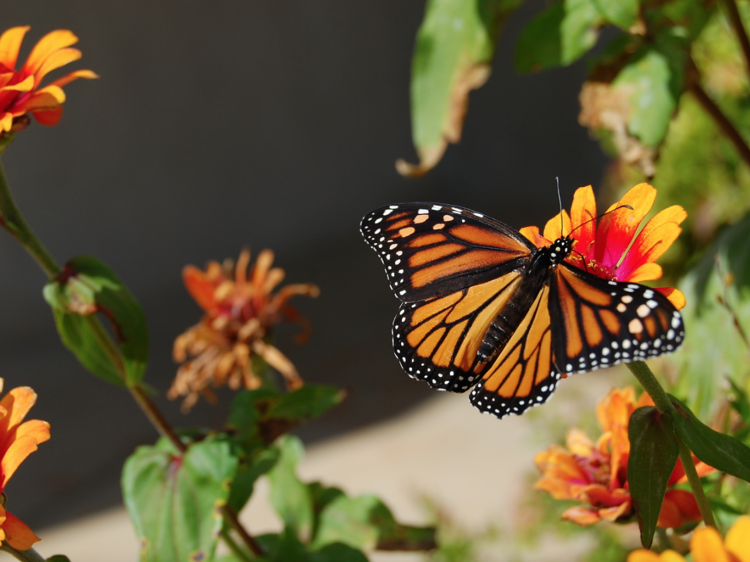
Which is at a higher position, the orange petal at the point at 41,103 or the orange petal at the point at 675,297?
the orange petal at the point at 41,103

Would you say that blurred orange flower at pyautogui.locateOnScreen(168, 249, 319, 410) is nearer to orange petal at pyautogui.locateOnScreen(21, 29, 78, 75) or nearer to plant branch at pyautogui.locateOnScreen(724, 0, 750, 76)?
orange petal at pyautogui.locateOnScreen(21, 29, 78, 75)

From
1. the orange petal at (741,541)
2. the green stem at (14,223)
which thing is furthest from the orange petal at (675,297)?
the green stem at (14,223)

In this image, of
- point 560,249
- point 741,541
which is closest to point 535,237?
point 560,249

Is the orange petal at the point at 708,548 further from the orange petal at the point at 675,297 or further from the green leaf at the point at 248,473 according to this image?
the green leaf at the point at 248,473

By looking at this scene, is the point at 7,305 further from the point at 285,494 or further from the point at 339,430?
the point at 285,494

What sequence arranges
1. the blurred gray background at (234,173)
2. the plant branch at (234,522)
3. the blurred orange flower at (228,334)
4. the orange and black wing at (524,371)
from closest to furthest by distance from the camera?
1. the orange and black wing at (524,371)
2. the plant branch at (234,522)
3. the blurred orange flower at (228,334)
4. the blurred gray background at (234,173)

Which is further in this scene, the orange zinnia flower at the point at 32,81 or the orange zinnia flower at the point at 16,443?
the orange zinnia flower at the point at 32,81

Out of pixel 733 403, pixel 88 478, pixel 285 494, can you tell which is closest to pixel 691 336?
pixel 733 403

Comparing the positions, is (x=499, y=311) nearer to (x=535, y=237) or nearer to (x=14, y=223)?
(x=535, y=237)
